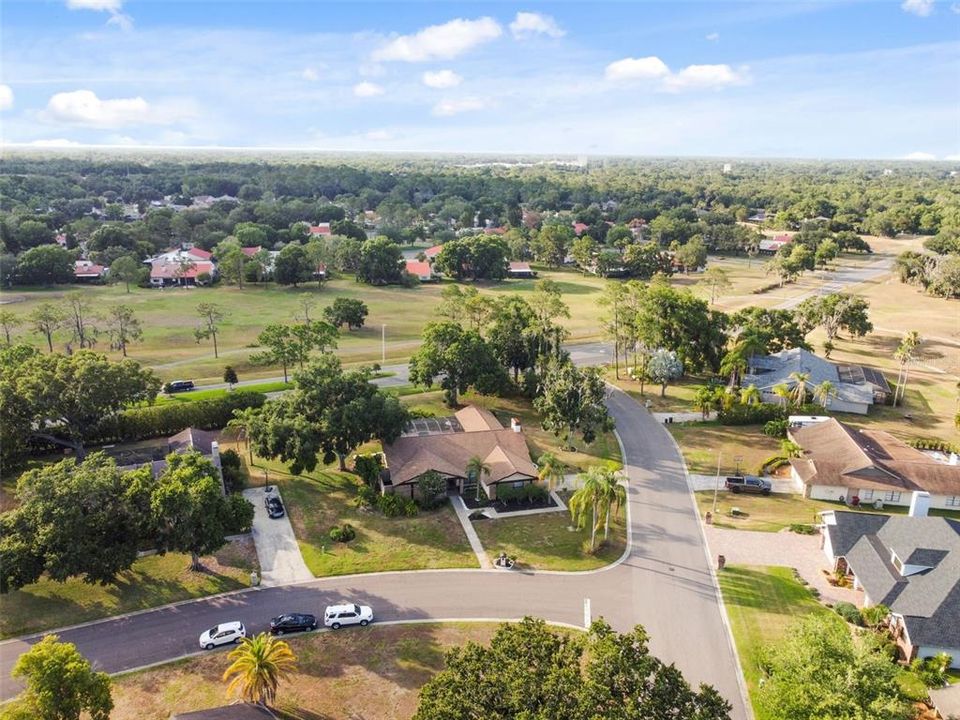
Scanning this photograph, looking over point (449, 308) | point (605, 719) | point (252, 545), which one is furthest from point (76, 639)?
point (449, 308)

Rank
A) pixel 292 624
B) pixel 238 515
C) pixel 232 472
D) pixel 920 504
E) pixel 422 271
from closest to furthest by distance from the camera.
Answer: pixel 292 624 < pixel 238 515 < pixel 920 504 < pixel 232 472 < pixel 422 271

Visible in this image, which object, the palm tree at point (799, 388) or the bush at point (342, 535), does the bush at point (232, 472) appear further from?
the palm tree at point (799, 388)

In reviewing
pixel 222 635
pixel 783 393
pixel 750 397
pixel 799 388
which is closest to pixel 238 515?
pixel 222 635

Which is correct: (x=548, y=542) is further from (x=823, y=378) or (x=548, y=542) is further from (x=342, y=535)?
(x=823, y=378)

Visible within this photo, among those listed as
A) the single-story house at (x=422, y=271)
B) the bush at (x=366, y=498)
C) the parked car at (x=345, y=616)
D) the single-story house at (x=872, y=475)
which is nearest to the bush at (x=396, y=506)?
the bush at (x=366, y=498)

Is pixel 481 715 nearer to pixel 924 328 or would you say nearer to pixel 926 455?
pixel 926 455
